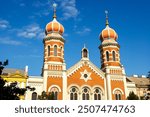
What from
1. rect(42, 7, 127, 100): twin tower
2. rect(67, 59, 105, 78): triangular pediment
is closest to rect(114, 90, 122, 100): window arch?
→ rect(42, 7, 127, 100): twin tower

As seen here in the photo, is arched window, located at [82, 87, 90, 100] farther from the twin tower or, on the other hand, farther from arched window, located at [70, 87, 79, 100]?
arched window, located at [70, 87, 79, 100]

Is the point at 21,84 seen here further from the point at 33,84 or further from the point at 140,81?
the point at 140,81

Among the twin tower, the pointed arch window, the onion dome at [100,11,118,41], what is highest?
the onion dome at [100,11,118,41]

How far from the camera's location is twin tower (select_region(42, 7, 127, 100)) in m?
40.3

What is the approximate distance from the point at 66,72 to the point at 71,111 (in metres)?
34.9

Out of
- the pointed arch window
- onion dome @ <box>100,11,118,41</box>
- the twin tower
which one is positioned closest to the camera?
the twin tower

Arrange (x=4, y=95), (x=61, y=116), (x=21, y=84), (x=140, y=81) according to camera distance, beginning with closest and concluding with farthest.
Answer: (x=61, y=116)
(x=4, y=95)
(x=21, y=84)
(x=140, y=81)

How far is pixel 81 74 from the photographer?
4181 cm

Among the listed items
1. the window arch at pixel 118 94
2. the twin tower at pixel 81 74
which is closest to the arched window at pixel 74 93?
the twin tower at pixel 81 74

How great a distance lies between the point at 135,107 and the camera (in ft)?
22.0

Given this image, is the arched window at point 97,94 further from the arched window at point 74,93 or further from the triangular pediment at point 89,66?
the arched window at point 74,93

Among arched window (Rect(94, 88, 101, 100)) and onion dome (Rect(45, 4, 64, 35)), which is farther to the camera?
onion dome (Rect(45, 4, 64, 35))

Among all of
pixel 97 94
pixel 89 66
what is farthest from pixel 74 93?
pixel 89 66

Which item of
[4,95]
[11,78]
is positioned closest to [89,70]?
[11,78]
